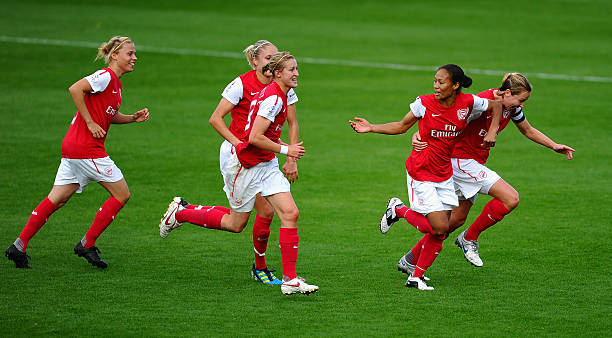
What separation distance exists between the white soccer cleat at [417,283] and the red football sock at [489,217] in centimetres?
106

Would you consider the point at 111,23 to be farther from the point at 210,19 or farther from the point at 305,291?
the point at 305,291

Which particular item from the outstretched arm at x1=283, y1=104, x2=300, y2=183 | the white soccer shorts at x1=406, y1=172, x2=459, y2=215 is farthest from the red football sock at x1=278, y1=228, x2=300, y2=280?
the white soccer shorts at x1=406, y1=172, x2=459, y2=215

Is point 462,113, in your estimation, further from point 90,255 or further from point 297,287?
point 90,255

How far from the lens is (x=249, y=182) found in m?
7.48

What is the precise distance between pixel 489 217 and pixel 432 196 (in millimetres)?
1000

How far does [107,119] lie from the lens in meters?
8.17

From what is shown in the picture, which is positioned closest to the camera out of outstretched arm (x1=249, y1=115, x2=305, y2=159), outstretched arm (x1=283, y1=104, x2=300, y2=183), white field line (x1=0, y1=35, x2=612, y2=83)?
outstretched arm (x1=249, y1=115, x2=305, y2=159)

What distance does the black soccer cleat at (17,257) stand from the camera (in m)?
7.95

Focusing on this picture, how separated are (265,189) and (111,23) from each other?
18420 mm

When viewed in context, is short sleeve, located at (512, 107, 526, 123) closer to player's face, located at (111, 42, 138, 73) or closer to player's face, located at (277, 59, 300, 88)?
player's face, located at (277, 59, 300, 88)

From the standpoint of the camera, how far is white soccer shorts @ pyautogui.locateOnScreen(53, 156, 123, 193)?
8023mm

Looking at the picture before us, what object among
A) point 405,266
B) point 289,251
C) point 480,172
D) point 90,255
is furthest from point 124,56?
point 480,172

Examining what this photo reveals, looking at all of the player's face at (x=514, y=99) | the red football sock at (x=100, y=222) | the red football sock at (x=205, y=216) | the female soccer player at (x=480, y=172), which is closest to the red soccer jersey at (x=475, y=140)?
the female soccer player at (x=480, y=172)

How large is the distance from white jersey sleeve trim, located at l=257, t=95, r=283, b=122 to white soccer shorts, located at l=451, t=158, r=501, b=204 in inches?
79.0
